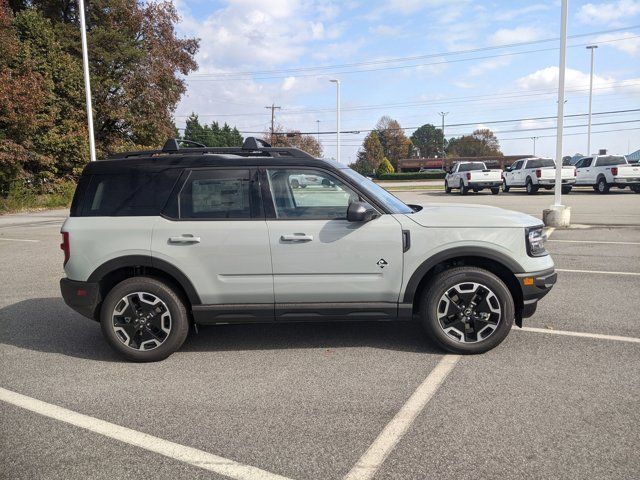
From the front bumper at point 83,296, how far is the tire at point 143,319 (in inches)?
4.1

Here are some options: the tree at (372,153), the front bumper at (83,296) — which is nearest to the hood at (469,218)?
the front bumper at (83,296)

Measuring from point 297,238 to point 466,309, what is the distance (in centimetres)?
156

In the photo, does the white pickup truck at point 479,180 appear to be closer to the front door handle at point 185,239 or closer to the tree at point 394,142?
the front door handle at point 185,239

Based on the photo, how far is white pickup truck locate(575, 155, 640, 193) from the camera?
81.9 ft

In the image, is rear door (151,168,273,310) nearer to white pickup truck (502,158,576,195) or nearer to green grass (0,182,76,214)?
green grass (0,182,76,214)

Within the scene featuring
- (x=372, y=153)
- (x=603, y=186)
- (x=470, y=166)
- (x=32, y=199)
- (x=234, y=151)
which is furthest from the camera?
(x=372, y=153)

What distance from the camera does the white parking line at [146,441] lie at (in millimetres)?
2846

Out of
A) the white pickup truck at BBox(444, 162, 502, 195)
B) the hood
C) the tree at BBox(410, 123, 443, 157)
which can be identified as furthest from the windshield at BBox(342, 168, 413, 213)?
the tree at BBox(410, 123, 443, 157)

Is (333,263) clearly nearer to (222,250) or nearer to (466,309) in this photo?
(222,250)

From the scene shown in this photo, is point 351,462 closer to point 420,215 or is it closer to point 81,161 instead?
point 420,215

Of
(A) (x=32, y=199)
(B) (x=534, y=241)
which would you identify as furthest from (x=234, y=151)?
(A) (x=32, y=199)

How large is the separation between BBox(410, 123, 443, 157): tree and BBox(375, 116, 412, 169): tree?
30.3 m

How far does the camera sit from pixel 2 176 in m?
22.9

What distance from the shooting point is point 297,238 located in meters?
4.39
